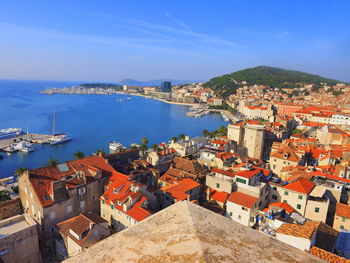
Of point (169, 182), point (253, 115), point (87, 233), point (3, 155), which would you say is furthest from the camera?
point (253, 115)

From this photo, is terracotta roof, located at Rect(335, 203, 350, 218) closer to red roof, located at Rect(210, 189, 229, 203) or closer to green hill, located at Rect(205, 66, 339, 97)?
red roof, located at Rect(210, 189, 229, 203)

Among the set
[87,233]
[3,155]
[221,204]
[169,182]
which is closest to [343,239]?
[221,204]

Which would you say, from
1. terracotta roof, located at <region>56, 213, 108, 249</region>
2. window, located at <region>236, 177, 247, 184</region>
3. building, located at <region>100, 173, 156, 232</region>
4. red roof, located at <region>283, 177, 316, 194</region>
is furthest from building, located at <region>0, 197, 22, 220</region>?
red roof, located at <region>283, 177, 316, 194</region>

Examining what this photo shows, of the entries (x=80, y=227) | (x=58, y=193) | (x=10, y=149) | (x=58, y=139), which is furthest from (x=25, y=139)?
(x=80, y=227)

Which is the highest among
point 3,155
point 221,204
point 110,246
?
point 110,246

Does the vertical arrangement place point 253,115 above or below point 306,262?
below

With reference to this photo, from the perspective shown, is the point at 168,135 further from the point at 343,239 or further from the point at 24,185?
the point at 343,239

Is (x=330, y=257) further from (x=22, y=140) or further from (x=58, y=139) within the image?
Result: (x=22, y=140)
